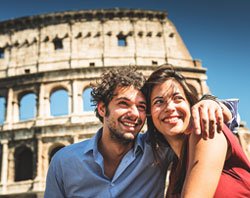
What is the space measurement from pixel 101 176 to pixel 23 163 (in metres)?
16.8

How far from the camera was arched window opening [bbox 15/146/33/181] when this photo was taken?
57.5ft

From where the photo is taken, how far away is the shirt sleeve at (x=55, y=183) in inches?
110

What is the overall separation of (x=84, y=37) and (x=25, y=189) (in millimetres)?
10885

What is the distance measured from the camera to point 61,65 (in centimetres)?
1953

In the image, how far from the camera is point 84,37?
2034 centimetres

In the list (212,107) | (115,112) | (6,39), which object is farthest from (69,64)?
(212,107)

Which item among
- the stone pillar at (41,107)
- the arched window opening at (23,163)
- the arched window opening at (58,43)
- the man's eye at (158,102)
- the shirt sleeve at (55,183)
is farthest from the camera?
the arched window opening at (58,43)

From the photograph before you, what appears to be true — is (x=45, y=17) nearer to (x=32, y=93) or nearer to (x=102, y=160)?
(x=32, y=93)

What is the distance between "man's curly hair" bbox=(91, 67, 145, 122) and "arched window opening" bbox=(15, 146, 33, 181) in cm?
1591

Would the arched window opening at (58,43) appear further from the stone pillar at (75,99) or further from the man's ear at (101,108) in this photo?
the man's ear at (101,108)

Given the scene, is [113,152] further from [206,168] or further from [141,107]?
[206,168]

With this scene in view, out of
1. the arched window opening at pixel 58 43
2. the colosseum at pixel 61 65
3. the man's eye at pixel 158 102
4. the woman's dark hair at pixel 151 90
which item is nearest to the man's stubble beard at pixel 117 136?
the woman's dark hair at pixel 151 90

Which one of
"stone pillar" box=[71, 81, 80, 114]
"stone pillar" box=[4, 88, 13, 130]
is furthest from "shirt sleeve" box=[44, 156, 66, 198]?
"stone pillar" box=[4, 88, 13, 130]

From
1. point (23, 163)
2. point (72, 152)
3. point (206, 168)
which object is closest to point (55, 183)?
point (72, 152)
